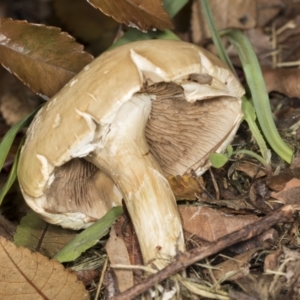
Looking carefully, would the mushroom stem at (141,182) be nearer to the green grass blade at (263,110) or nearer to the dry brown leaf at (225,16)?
the green grass blade at (263,110)

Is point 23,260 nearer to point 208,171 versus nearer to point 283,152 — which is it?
point 208,171

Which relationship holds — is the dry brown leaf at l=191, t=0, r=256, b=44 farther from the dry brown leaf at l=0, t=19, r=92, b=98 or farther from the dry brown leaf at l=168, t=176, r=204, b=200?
the dry brown leaf at l=168, t=176, r=204, b=200

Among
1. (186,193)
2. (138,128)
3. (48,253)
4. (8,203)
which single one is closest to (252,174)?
(186,193)

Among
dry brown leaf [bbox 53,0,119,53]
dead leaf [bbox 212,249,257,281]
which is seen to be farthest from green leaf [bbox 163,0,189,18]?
dead leaf [bbox 212,249,257,281]

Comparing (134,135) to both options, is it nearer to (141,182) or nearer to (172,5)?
(141,182)

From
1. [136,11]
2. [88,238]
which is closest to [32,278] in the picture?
[88,238]

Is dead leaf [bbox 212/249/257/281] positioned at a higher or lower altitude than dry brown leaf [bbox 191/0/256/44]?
lower

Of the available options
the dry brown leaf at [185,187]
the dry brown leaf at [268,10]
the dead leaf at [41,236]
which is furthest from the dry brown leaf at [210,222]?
the dry brown leaf at [268,10]

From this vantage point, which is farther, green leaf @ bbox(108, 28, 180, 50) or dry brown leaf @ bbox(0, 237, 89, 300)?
green leaf @ bbox(108, 28, 180, 50)
